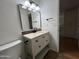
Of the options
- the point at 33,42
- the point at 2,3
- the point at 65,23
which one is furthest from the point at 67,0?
the point at 2,3

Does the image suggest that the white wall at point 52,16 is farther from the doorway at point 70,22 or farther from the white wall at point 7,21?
the doorway at point 70,22

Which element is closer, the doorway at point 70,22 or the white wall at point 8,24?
the white wall at point 8,24

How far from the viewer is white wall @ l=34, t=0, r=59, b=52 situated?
2.67m

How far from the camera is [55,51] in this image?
9.34ft

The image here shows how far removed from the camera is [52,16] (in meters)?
2.77

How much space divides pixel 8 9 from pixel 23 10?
1.99 ft

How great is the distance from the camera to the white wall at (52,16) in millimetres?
2673

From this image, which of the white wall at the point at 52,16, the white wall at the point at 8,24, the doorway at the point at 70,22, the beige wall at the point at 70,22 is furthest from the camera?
the beige wall at the point at 70,22

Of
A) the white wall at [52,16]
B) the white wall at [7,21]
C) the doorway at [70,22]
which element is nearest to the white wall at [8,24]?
the white wall at [7,21]

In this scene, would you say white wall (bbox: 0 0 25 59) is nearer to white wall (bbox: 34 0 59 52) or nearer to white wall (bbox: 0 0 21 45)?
white wall (bbox: 0 0 21 45)

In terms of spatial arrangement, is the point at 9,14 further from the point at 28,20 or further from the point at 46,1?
the point at 46,1

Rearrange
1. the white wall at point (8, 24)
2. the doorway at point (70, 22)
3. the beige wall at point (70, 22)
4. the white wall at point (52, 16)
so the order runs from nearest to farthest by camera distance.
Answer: the white wall at point (8, 24)
the white wall at point (52, 16)
the doorway at point (70, 22)
the beige wall at point (70, 22)

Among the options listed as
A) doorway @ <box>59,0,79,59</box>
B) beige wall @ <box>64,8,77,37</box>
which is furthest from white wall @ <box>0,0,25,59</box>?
beige wall @ <box>64,8,77,37</box>

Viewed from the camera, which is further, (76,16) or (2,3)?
(76,16)
